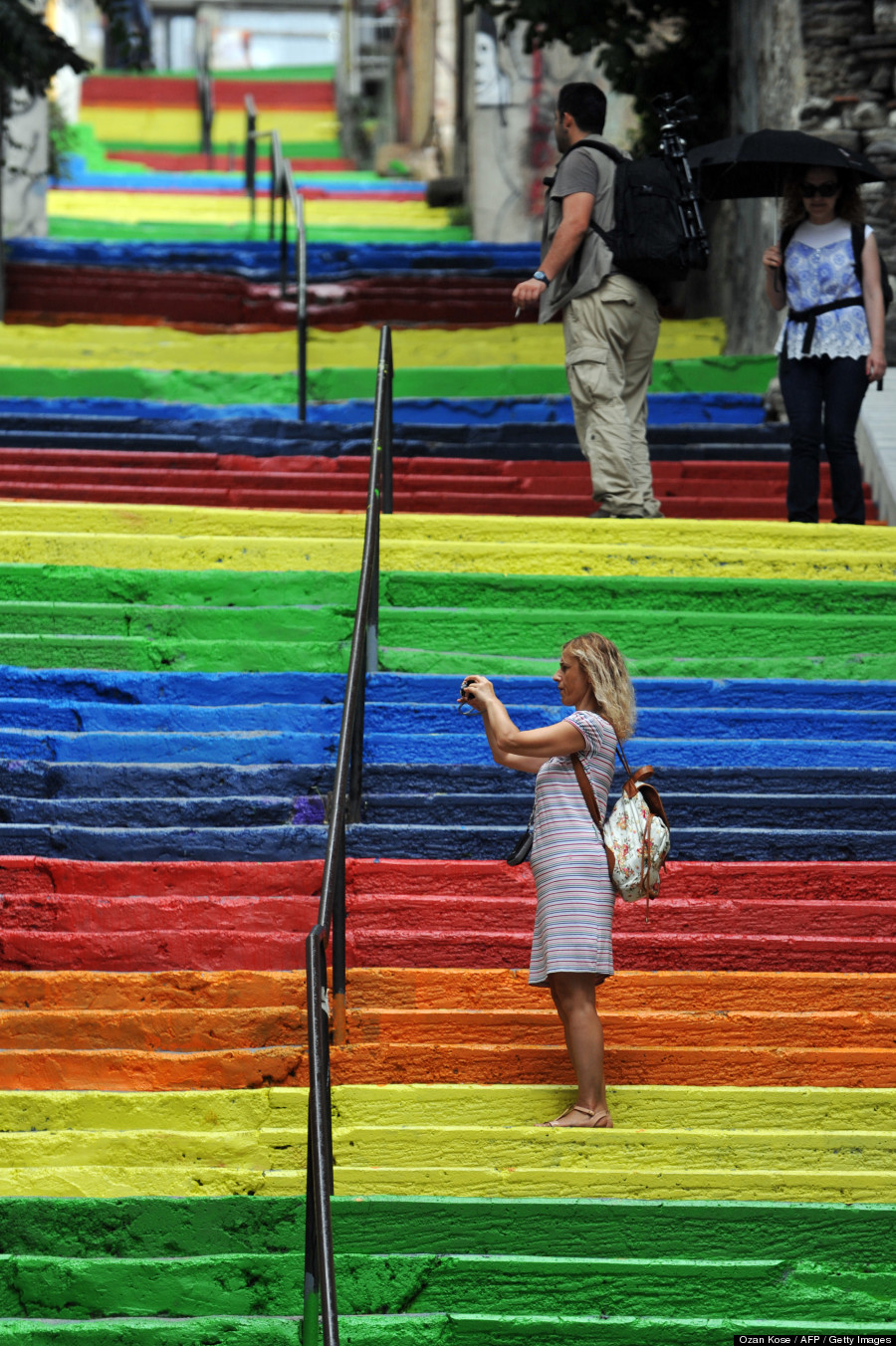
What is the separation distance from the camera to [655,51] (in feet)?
41.4

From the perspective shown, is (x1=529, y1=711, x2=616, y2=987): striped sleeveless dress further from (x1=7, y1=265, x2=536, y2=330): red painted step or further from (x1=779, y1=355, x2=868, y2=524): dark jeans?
(x1=7, y1=265, x2=536, y2=330): red painted step

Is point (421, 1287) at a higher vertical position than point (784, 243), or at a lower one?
lower

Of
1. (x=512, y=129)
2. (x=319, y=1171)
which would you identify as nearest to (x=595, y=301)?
(x=319, y=1171)

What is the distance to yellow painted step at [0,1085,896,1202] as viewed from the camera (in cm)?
474

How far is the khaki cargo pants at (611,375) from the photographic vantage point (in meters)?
8.33

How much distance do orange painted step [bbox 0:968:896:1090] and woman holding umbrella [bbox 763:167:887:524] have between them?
11.2ft

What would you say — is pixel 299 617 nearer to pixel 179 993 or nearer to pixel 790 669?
pixel 790 669

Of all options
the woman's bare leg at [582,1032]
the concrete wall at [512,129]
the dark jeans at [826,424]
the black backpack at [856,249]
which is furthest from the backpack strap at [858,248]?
the concrete wall at [512,129]

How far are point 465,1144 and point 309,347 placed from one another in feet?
25.5

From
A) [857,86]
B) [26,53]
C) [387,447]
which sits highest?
[26,53]

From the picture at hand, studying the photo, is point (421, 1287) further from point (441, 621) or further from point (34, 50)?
point (34, 50)

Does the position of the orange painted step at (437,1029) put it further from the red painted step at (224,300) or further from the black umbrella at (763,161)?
the red painted step at (224,300)

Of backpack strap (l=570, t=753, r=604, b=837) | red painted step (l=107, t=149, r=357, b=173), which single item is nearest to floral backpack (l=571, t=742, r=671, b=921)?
backpack strap (l=570, t=753, r=604, b=837)

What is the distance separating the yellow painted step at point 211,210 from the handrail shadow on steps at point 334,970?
11.1 meters
